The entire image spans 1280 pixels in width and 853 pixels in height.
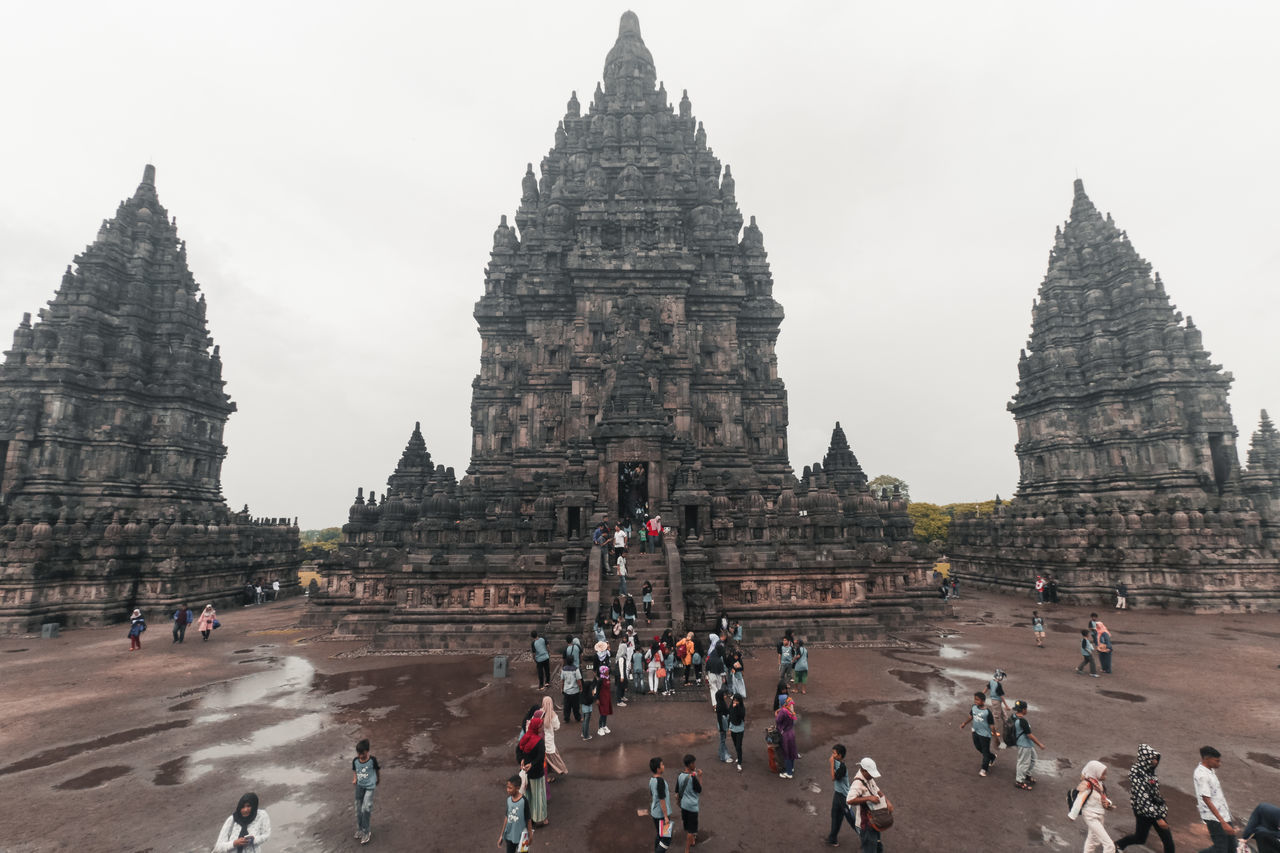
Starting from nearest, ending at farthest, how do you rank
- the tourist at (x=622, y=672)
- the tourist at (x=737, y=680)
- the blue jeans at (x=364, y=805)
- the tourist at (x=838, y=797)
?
the tourist at (x=838, y=797)
the blue jeans at (x=364, y=805)
the tourist at (x=737, y=680)
the tourist at (x=622, y=672)

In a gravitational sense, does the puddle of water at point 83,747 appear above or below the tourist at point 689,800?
below

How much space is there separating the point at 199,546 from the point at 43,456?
1065cm

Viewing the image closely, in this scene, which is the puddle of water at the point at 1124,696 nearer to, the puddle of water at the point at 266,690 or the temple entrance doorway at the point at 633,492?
the temple entrance doorway at the point at 633,492

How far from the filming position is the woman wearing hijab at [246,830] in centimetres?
598

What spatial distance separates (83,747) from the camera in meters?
11.4

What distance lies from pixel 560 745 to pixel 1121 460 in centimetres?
4072

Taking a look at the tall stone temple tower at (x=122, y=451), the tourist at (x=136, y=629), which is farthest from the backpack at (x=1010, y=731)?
the tall stone temple tower at (x=122, y=451)

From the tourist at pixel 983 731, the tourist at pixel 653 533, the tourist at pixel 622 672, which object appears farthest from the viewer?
the tourist at pixel 653 533

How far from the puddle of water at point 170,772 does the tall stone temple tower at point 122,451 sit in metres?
22.2

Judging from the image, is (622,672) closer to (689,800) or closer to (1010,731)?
(689,800)

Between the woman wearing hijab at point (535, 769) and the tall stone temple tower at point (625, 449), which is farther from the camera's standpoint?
the tall stone temple tower at point (625, 449)

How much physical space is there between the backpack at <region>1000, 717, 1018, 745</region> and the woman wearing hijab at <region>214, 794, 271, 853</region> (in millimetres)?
10937

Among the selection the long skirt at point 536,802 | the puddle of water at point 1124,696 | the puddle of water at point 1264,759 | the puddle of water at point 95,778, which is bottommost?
the puddle of water at point 1124,696

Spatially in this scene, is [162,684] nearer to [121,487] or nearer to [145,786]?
[145,786]
